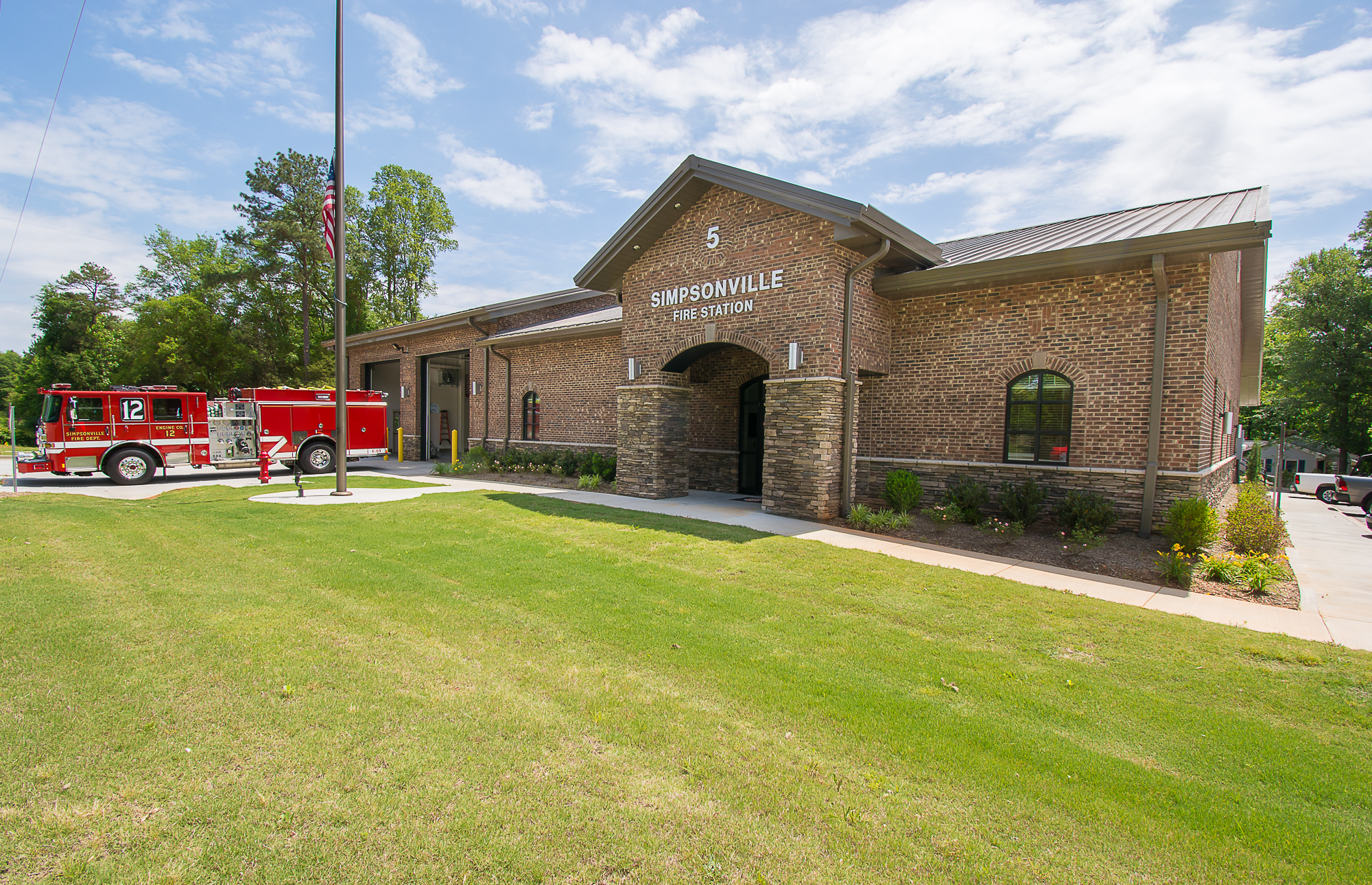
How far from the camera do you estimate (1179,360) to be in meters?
9.20

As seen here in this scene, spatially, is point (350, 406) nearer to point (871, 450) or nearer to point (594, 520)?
point (594, 520)

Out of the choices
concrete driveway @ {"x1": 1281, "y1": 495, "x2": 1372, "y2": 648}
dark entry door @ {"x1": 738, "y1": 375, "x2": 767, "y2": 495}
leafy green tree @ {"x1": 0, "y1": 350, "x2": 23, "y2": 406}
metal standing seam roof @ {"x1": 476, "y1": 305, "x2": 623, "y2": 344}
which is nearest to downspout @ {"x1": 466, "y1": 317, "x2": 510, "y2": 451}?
metal standing seam roof @ {"x1": 476, "y1": 305, "x2": 623, "y2": 344}

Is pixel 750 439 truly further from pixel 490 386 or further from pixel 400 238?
pixel 400 238

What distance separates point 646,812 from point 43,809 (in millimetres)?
2630

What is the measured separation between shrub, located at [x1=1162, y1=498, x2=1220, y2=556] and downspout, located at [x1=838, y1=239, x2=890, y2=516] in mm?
4598

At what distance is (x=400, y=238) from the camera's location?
41531 millimetres

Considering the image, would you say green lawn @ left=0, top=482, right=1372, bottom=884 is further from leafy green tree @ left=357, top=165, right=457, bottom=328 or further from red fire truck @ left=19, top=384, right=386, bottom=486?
leafy green tree @ left=357, top=165, right=457, bottom=328

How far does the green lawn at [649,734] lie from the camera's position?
8.57 feet

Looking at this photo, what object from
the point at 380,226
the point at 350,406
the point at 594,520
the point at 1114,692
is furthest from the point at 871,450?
the point at 380,226

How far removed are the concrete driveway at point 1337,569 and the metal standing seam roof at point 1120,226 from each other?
4836mm

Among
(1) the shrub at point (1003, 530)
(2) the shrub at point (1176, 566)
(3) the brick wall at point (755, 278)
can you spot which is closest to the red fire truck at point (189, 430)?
(3) the brick wall at point (755, 278)

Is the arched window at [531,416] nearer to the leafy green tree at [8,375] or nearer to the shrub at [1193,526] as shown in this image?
the shrub at [1193,526]

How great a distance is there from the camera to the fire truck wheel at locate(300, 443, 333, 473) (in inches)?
739

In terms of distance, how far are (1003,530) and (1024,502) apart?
63cm
